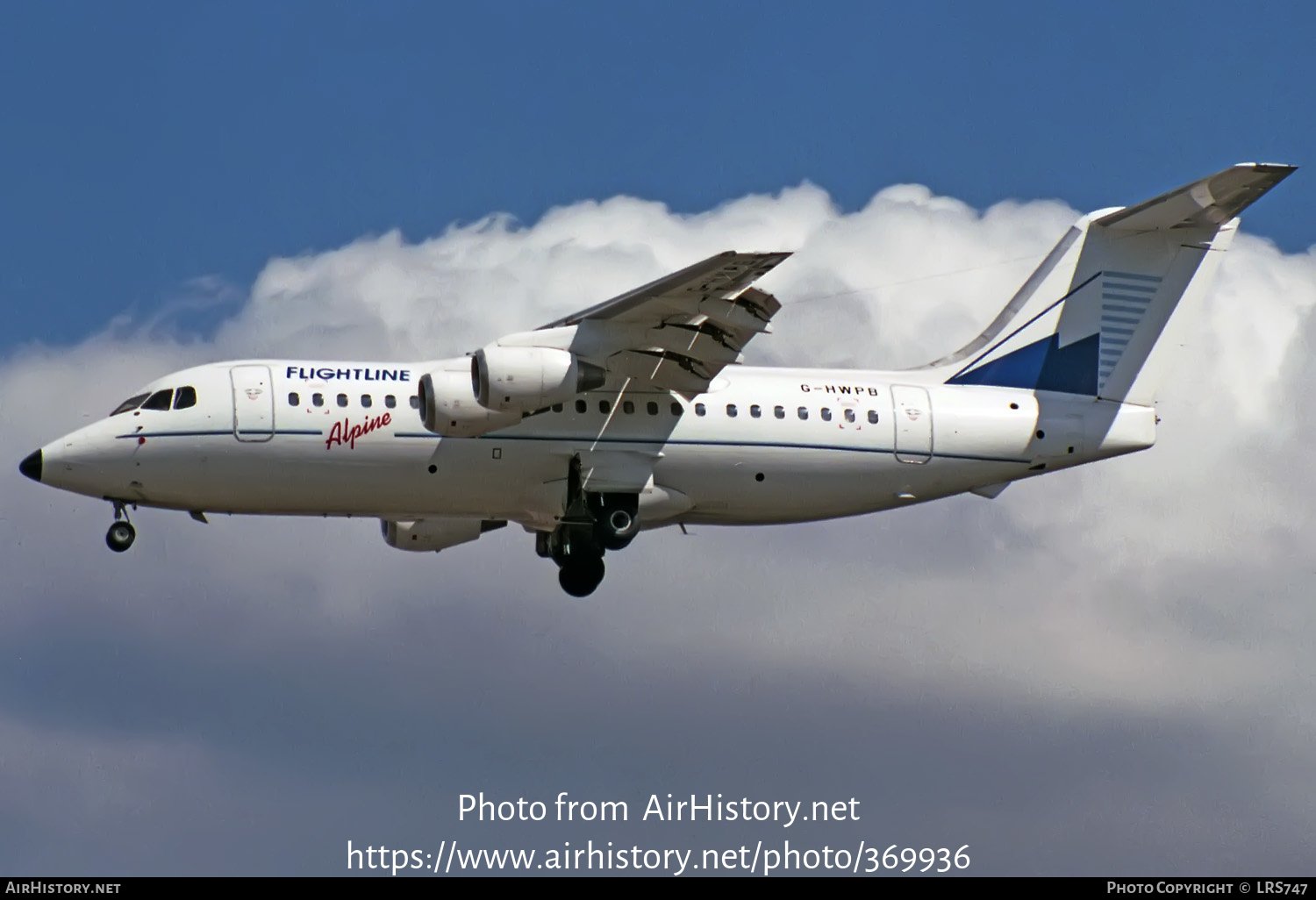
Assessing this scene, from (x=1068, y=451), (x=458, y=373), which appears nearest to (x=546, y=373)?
(x=458, y=373)

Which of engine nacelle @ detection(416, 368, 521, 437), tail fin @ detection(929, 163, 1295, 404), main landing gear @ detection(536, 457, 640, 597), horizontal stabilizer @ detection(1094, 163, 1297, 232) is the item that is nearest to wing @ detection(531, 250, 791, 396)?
engine nacelle @ detection(416, 368, 521, 437)

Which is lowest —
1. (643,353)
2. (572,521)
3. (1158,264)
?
(572,521)

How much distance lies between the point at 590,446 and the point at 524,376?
59.3 inches

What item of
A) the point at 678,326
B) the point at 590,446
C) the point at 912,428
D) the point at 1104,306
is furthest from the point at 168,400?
the point at 1104,306

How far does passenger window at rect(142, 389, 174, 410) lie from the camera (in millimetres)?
20750

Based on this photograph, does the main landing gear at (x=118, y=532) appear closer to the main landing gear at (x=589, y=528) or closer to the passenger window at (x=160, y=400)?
the passenger window at (x=160, y=400)

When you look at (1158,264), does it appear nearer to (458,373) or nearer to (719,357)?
(719,357)

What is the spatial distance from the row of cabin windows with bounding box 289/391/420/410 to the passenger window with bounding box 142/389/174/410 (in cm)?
116

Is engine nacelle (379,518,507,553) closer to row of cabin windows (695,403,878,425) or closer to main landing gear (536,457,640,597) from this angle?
main landing gear (536,457,640,597)

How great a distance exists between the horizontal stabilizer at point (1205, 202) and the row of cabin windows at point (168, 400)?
9.76m

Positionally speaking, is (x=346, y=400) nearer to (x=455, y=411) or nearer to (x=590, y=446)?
(x=455, y=411)

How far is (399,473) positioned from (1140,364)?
26.4 ft

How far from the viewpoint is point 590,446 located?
21.3m

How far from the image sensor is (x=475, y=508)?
2145 cm
